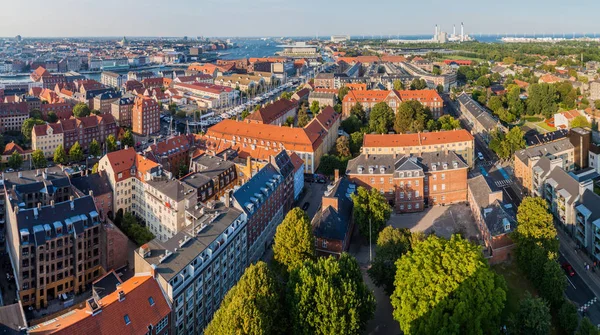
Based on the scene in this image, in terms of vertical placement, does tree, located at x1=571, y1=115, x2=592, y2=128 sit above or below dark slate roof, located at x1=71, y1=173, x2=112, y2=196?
above

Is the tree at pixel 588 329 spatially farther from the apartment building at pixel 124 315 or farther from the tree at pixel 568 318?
the apartment building at pixel 124 315

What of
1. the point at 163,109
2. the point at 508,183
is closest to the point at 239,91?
the point at 163,109

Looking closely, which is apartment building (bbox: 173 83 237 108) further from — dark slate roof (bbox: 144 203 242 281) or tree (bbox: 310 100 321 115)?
dark slate roof (bbox: 144 203 242 281)

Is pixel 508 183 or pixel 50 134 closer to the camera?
pixel 508 183

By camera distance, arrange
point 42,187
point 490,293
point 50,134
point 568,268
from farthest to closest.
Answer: point 50,134
point 42,187
point 568,268
point 490,293

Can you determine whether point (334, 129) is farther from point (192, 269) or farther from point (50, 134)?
point (192, 269)

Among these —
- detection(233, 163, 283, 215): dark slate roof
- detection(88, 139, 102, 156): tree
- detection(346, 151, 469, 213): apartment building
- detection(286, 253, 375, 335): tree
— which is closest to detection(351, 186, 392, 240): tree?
detection(346, 151, 469, 213): apartment building

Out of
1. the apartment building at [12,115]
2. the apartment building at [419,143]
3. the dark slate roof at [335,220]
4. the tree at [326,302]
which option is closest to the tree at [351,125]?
the apartment building at [419,143]
